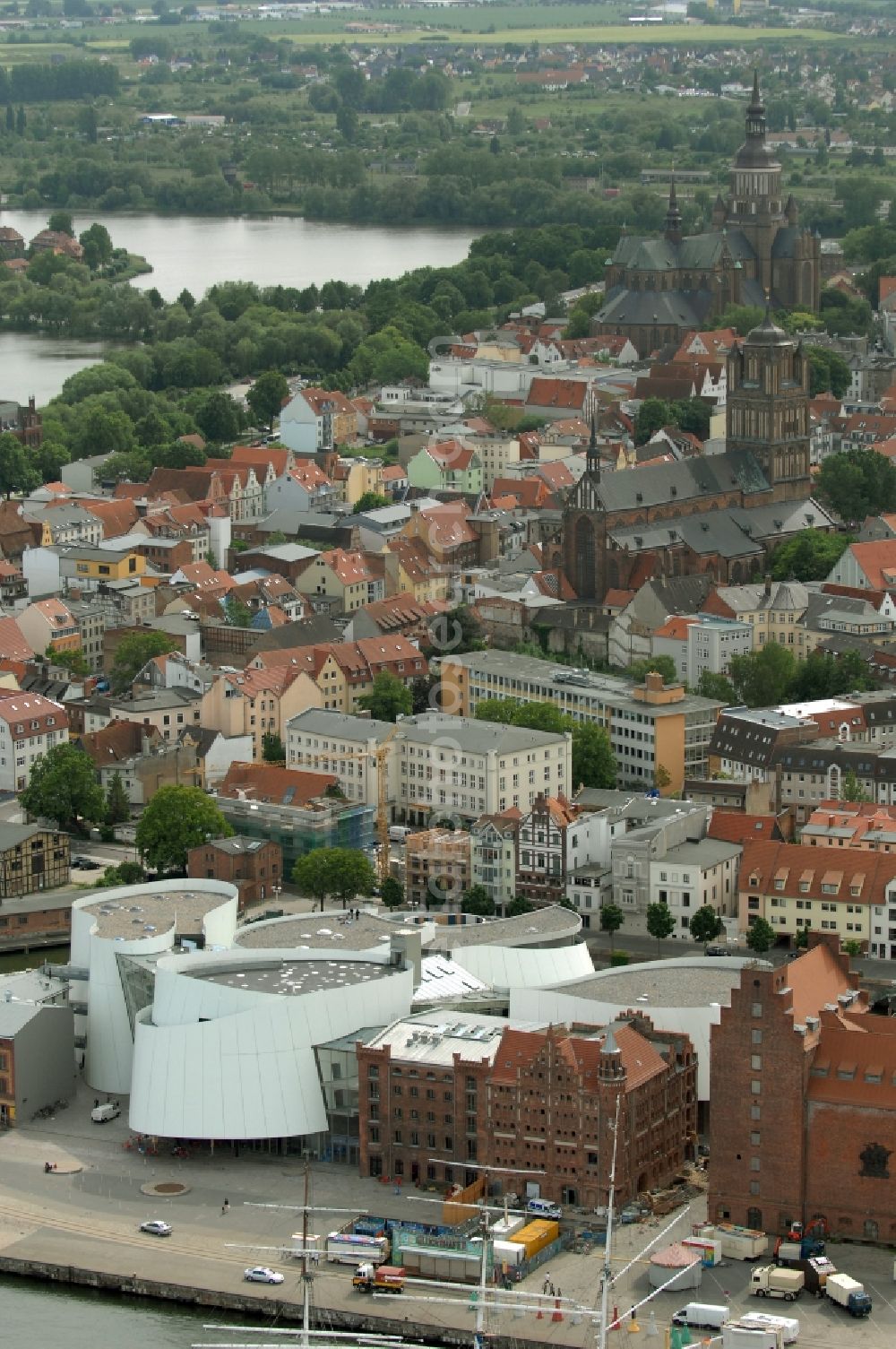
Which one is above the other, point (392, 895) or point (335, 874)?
point (335, 874)

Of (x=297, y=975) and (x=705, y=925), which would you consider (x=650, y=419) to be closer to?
(x=705, y=925)

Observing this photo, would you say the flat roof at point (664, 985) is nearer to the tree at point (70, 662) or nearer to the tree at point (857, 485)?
the tree at point (70, 662)

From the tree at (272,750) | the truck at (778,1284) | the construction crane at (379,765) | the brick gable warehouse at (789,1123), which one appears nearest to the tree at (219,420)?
the tree at (272,750)

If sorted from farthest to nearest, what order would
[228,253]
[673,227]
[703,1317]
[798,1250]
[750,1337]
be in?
1. [228,253]
2. [673,227]
3. [798,1250]
4. [703,1317]
5. [750,1337]

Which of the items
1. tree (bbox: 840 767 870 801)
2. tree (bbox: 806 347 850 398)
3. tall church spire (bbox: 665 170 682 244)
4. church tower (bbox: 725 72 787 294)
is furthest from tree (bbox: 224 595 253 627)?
church tower (bbox: 725 72 787 294)

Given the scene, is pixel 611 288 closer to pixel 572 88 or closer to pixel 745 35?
pixel 572 88

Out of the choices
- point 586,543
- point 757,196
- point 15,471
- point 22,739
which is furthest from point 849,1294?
point 757,196

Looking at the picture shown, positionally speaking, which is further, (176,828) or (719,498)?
(719,498)
